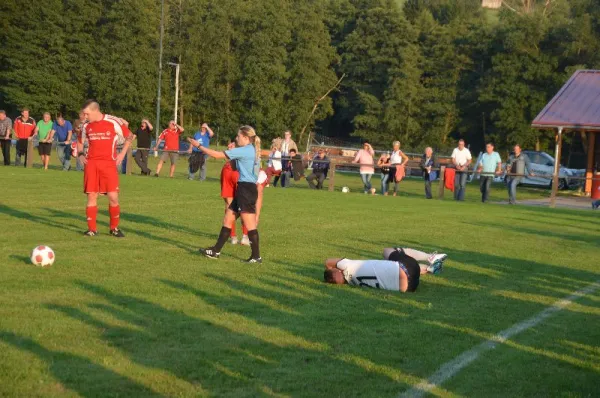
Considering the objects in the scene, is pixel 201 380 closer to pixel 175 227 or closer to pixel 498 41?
pixel 175 227

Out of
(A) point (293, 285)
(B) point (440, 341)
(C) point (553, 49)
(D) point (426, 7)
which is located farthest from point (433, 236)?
(D) point (426, 7)

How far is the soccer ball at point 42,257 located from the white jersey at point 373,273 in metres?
3.20

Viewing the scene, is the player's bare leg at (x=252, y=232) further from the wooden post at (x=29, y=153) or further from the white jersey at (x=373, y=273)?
the wooden post at (x=29, y=153)

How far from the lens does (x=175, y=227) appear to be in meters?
14.9

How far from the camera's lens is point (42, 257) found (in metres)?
10.0

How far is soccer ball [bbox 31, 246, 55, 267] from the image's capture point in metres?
10.0

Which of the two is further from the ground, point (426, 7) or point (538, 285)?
point (426, 7)

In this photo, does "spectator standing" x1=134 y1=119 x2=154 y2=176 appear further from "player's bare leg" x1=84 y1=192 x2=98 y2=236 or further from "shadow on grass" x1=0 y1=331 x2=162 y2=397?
"shadow on grass" x1=0 y1=331 x2=162 y2=397

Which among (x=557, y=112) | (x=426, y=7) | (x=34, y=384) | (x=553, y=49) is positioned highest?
(x=426, y=7)

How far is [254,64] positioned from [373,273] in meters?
60.3

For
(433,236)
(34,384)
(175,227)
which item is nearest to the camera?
(34,384)

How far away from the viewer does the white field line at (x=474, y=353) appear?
240 inches

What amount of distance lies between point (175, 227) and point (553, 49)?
50.7 meters

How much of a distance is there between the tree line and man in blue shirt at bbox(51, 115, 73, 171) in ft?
120
